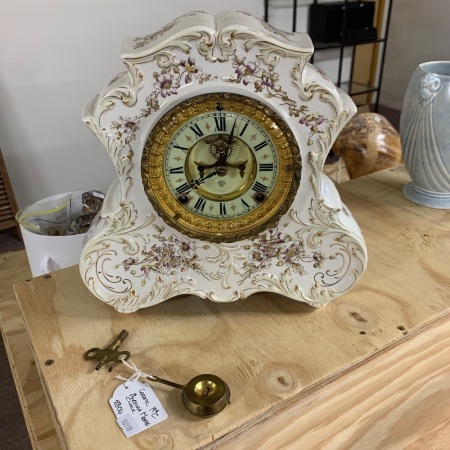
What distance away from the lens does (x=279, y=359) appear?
0.61m

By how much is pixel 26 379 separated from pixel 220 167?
495mm

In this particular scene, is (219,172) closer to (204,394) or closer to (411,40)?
(204,394)

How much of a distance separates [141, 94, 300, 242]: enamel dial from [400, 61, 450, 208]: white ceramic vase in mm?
362

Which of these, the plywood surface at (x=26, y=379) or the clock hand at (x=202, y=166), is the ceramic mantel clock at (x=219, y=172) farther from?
the plywood surface at (x=26, y=379)

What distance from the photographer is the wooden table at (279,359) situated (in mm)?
542

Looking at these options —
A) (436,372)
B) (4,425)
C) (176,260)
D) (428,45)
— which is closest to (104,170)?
(4,425)

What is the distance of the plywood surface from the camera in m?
0.70

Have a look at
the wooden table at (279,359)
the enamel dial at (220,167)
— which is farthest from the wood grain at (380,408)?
the enamel dial at (220,167)

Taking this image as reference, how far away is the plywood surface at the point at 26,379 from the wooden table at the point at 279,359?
22mm

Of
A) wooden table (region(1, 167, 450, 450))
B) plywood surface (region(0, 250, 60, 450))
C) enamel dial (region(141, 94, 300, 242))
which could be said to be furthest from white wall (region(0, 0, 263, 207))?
enamel dial (region(141, 94, 300, 242))

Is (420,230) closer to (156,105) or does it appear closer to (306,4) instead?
(156,105)

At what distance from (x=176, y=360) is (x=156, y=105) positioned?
1.02 feet

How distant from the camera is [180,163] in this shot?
1.97 feet

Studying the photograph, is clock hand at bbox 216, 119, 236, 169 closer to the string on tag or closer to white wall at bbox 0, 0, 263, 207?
the string on tag
